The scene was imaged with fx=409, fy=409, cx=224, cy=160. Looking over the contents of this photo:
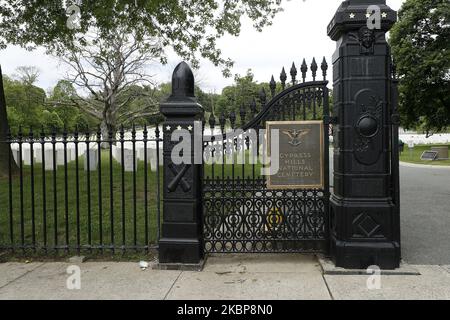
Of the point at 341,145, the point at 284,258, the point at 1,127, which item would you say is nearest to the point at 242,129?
the point at 341,145

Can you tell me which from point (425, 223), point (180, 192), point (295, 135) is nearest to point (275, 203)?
point (295, 135)

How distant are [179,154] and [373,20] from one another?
2.96 metres

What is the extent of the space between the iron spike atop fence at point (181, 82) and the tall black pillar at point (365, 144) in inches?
79.1

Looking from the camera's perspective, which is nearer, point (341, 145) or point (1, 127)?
point (341, 145)

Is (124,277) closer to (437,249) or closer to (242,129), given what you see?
(242,129)

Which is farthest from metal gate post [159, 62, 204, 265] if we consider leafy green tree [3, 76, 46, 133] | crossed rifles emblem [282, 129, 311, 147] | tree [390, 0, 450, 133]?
leafy green tree [3, 76, 46, 133]

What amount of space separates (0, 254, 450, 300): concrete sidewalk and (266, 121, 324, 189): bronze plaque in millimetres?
1079

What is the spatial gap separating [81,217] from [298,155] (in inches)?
195

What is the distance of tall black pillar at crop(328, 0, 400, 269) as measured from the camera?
16.7 feet

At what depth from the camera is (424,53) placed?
1289 inches

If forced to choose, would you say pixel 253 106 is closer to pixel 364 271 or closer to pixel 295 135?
pixel 295 135

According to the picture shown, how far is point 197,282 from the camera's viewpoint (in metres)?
4.79

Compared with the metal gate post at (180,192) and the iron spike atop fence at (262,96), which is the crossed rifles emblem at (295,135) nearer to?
the iron spike atop fence at (262,96)

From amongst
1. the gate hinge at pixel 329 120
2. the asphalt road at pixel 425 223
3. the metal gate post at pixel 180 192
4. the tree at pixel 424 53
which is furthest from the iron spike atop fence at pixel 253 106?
the tree at pixel 424 53
